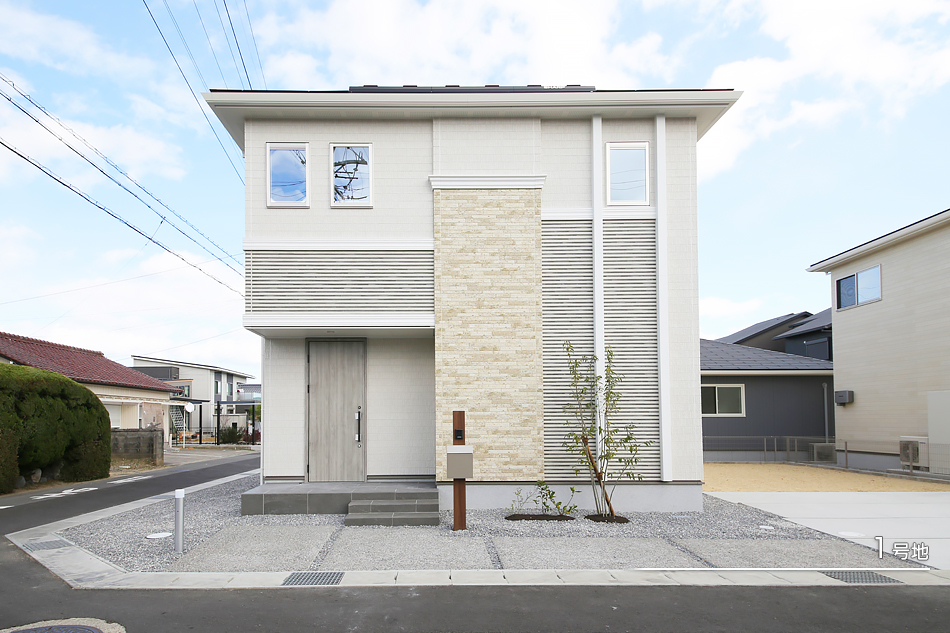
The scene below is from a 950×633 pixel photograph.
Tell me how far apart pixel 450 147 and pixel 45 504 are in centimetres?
954

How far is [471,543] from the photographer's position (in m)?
7.87

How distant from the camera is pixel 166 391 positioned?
85.8 feet

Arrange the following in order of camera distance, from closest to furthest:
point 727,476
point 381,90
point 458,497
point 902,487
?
point 458,497
point 381,90
point 902,487
point 727,476

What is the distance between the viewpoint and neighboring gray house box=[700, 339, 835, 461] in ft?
68.5

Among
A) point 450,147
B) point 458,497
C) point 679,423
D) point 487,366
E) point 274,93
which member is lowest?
point 458,497

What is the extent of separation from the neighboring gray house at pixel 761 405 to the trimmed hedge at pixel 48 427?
57.8ft

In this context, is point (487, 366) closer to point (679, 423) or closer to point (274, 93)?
point (679, 423)

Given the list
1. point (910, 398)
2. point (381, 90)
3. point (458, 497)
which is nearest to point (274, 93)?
point (381, 90)

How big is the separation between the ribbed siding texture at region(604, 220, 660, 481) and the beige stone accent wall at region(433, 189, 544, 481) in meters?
1.25

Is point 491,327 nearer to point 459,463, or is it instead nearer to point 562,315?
point 562,315

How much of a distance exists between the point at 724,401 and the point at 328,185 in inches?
625

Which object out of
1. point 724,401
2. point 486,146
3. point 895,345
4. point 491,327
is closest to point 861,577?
point 491,327

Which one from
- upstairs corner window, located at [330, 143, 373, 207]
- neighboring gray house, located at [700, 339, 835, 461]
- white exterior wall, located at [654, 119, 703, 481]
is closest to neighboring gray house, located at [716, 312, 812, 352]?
neighboring gray house, located at [700, 339, 835, 461]

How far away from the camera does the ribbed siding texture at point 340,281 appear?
33.6ft
